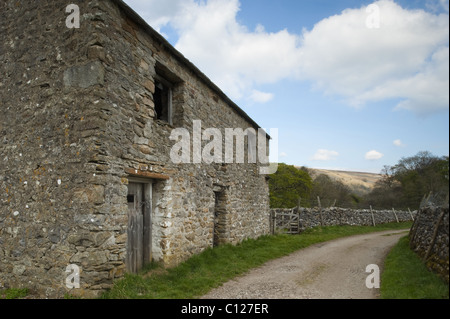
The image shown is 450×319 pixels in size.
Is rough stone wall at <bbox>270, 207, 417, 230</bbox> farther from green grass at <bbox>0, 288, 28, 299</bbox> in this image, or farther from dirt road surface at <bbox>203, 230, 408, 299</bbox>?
green grass at <bbox>0, 288, 28, 299</bbox>

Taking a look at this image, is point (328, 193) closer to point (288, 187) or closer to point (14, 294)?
point (288, 187)

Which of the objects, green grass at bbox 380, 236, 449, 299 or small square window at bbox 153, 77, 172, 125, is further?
small square window at bbox 153, 77, 172, 125

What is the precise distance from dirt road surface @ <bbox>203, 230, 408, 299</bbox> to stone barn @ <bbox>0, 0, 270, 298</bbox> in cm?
188

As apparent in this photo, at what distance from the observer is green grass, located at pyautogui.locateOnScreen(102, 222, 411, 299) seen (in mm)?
5008

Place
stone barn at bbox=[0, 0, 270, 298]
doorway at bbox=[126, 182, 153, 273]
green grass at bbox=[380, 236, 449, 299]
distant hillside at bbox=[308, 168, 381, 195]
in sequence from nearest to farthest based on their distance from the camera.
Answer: green grass at bbox=[380, 236, 449, 299], stone barn at bbox=[0, 0, 270, 298], doorway at bbox=[126, 182, 153, 273], distant hillside at bbox=[308, 168, 381, 195]

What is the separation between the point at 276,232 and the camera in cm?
1495

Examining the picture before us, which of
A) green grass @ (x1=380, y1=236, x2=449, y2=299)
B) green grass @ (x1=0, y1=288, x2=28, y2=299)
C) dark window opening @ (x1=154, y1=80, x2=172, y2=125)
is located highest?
dark window opening @ (x1=154, y1=80, x2=172, y2=125)

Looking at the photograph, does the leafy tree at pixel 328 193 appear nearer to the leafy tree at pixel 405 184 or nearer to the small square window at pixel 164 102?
the leafy tree at pixel 405 184

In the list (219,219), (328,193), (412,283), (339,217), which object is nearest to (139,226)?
(219,219)

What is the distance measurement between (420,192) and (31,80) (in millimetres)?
24999

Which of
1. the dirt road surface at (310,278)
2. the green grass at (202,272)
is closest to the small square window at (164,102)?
the green grass at (202,272)

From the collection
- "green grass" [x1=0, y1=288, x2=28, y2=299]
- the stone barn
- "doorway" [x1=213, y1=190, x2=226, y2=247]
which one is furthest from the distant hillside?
"green grass" [x1=0, y1=288, x2=28, y2=299]
